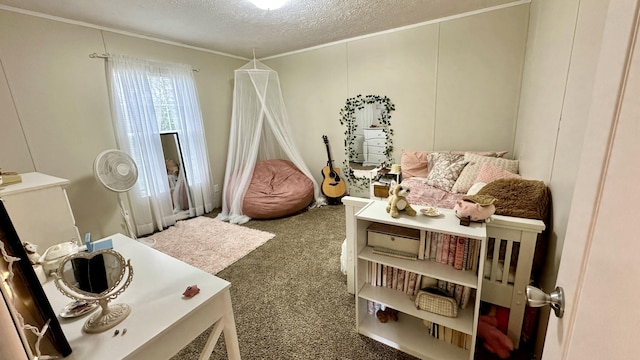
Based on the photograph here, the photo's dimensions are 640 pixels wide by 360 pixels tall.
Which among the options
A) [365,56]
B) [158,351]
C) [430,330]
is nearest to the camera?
[158,351]

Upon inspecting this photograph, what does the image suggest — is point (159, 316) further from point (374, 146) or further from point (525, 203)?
point (374, 146)

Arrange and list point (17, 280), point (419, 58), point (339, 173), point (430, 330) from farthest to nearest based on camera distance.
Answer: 1. point (339, 173)
2. point (419, 58)
3. point (430, 330)
4. point (17, 280)

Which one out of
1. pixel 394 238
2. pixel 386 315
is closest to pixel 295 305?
pixel 386 315

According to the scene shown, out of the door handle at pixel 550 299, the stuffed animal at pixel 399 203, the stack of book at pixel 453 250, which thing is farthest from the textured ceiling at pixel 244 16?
the door handle at pixel 550 299

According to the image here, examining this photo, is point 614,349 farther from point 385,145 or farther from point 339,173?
point 339,173

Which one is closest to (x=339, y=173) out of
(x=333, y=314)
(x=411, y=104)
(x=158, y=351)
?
(x=411, y=104)

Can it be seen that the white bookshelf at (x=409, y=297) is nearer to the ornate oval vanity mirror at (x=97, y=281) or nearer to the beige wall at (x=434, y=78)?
the ornate oval vanity mirror at (x=97, y=281)

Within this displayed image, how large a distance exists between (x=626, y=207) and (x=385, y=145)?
3488mm

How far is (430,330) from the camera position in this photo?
1.57 m

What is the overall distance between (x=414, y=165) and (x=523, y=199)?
6.15 feet

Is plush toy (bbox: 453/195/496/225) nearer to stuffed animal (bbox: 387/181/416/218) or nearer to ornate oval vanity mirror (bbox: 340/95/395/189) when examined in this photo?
stuffed animal (bbox: 387/181/416/218)

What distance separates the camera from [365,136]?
397cm

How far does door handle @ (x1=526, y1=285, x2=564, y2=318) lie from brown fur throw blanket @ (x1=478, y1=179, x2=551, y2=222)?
3.16ft

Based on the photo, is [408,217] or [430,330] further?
[430,330]
